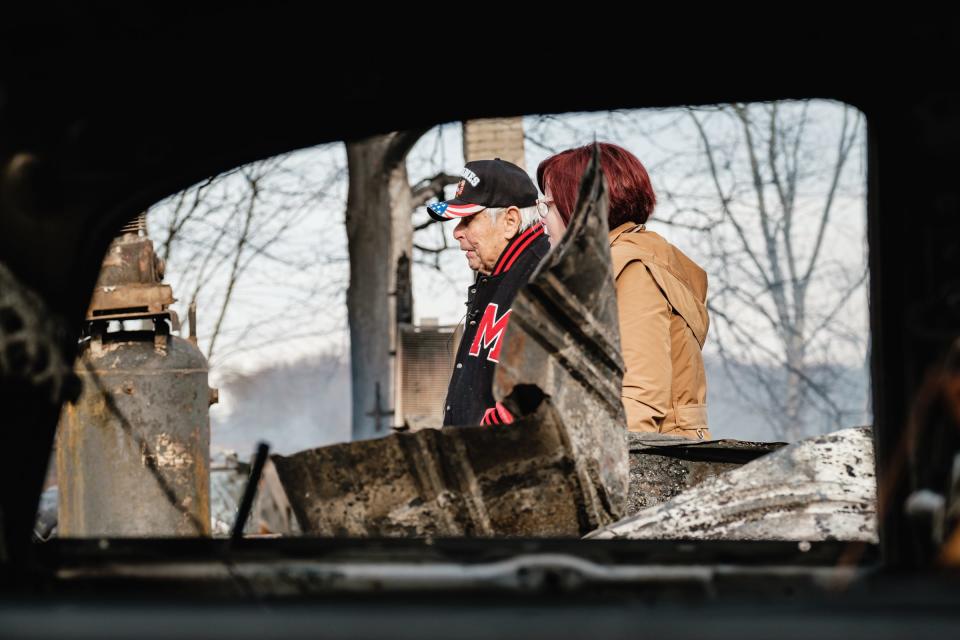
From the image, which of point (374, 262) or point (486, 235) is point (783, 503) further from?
point (374, 262)

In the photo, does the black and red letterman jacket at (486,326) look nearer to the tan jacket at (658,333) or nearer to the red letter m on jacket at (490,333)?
the red letter m on jacket at (490,333)

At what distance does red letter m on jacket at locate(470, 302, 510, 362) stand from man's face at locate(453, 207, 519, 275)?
13.1 inches

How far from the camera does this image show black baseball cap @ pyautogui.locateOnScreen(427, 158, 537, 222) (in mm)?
4801

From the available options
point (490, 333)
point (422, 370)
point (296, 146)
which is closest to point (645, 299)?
point (490, 333)

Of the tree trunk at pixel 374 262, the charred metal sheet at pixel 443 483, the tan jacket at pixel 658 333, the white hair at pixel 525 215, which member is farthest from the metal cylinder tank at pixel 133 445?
the tree trunk at pixel 374 262

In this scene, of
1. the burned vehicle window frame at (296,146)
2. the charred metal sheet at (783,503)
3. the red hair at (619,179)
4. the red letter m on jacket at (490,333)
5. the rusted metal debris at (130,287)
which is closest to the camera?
the burned vehicle window frame at (296,146)

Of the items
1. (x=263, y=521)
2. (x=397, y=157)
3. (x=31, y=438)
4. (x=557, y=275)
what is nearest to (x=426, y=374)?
(x=397, y=157)

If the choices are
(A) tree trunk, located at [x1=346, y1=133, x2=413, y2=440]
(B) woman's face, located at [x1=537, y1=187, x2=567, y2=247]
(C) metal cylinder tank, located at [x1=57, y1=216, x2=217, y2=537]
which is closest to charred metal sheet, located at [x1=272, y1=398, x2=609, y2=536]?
(B) woman's face, located at [x1=537, y1=187, x2=567, y2=247]

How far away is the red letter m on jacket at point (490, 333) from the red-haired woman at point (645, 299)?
1.39 ft

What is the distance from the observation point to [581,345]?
9.61 ft

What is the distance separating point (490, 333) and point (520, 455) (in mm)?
1555

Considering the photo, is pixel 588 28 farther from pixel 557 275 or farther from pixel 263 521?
pixel 263 521

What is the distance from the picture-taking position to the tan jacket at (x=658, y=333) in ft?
12.9

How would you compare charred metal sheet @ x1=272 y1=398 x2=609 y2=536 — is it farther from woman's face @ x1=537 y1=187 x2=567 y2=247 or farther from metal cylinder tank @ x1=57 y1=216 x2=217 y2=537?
metal cylinder tank @ x1=57 y1=216 x2=217 y2=537
